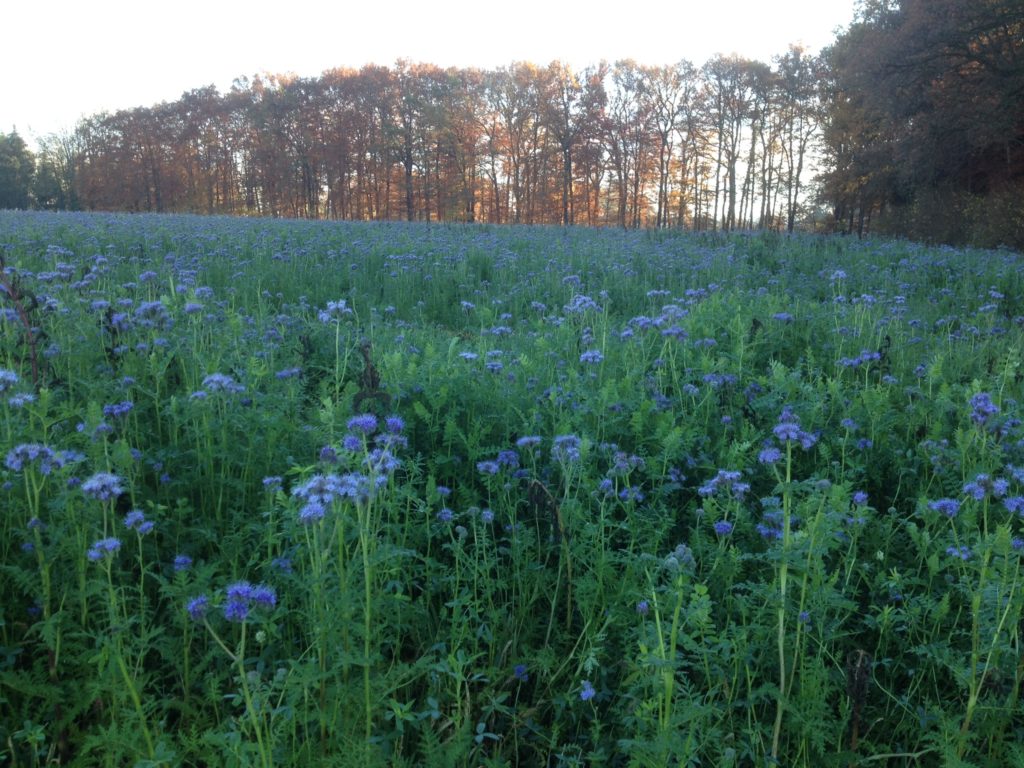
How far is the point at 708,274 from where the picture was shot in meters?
10.1

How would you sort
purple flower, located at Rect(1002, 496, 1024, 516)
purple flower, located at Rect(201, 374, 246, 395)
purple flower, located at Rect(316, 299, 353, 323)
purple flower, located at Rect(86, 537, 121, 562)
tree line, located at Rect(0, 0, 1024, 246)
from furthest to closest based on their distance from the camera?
tree line, located at Rect(0, 0, 1024, 246) < purple flower, located at Rect(316, 299, 353, 323) < purple flower, located at Rect(201, 374, 246, 395) < purple flower, located at Rect(1002, 496, 1024, 516) < purple flower, located at Rect(86, 537, 121, 562)

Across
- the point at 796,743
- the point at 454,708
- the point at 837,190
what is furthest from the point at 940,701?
the point at 837,190

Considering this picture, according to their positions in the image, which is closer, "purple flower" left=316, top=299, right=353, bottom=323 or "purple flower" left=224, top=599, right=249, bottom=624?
"purple flower" left=224, top=599, right=249, bottom=624

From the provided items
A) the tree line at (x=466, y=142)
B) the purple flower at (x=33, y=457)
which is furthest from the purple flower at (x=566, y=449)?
the tree line at (x=466, y=142)

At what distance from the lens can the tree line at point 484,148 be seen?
147 ft

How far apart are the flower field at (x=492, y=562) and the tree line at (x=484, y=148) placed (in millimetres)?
27975

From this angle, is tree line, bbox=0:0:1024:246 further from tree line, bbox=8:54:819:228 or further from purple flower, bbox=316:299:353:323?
purple flower, bbox=316:299:353:323

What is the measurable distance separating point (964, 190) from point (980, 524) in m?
23.1

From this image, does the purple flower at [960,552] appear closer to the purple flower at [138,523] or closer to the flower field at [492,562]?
the flower field at [492,562]

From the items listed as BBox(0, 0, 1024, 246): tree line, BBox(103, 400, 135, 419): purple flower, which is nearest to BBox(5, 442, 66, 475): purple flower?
BBox(103, 400, 135, 419): purple flower

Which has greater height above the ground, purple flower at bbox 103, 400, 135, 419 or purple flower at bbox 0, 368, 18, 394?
purple flower at bbox 0, 368, 18, 394

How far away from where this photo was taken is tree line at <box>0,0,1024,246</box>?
44.8 metres

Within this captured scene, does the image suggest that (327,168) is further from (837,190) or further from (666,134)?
(837,190)

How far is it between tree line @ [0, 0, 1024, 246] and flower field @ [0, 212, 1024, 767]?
27975 millimetres
